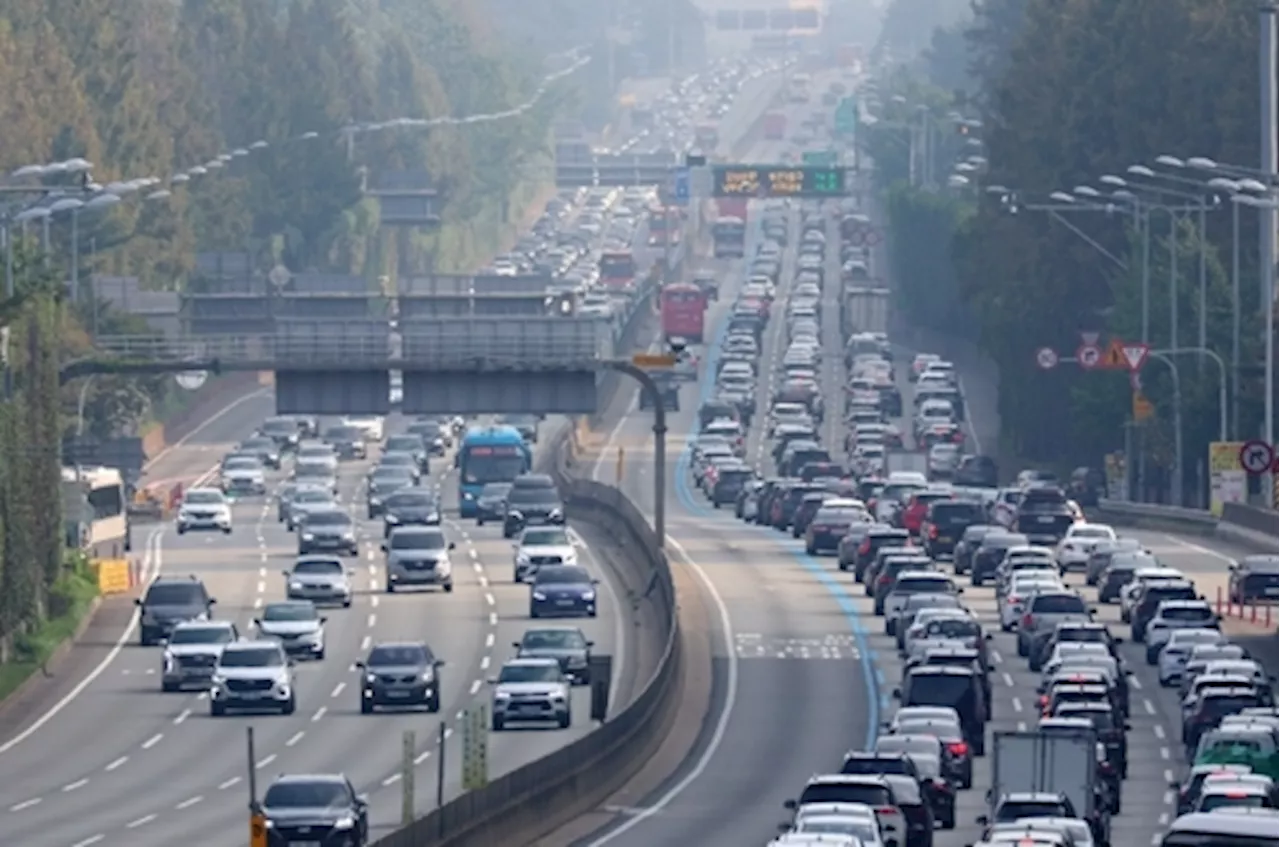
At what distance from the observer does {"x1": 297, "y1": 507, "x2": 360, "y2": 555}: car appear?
113 metres

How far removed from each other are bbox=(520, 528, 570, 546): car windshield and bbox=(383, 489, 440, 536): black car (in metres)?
8.96

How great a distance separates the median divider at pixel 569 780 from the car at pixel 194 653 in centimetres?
857

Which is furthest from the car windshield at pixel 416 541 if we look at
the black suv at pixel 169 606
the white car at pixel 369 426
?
the white car at pixel 369 426

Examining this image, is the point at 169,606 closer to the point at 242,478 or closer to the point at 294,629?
the point at 294,629

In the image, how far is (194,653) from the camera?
86.4 m

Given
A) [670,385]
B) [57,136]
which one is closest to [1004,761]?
[57,136]

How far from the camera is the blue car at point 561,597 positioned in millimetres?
99125

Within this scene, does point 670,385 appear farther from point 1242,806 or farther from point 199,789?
point 1242,806

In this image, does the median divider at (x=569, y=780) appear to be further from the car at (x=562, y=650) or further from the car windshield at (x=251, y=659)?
the car windshield at (x=251, y=659)

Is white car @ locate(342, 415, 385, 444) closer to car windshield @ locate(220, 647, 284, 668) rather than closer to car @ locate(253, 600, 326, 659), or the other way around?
car @ locate(253, 600, 326, 659)

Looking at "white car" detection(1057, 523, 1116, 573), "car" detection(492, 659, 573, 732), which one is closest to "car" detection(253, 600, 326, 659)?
"car" detection(492, 659, 573, 732)

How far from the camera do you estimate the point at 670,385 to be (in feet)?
597

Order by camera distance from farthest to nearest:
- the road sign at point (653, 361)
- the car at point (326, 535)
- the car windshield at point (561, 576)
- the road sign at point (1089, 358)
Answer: the road sign at point (1089, 358) < the road sign at point (653, 361) < the car at point (326, 535) < the car windshield at point (561, 576)

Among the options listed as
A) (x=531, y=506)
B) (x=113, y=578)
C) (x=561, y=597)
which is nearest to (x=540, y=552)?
(x=561, y=597)
